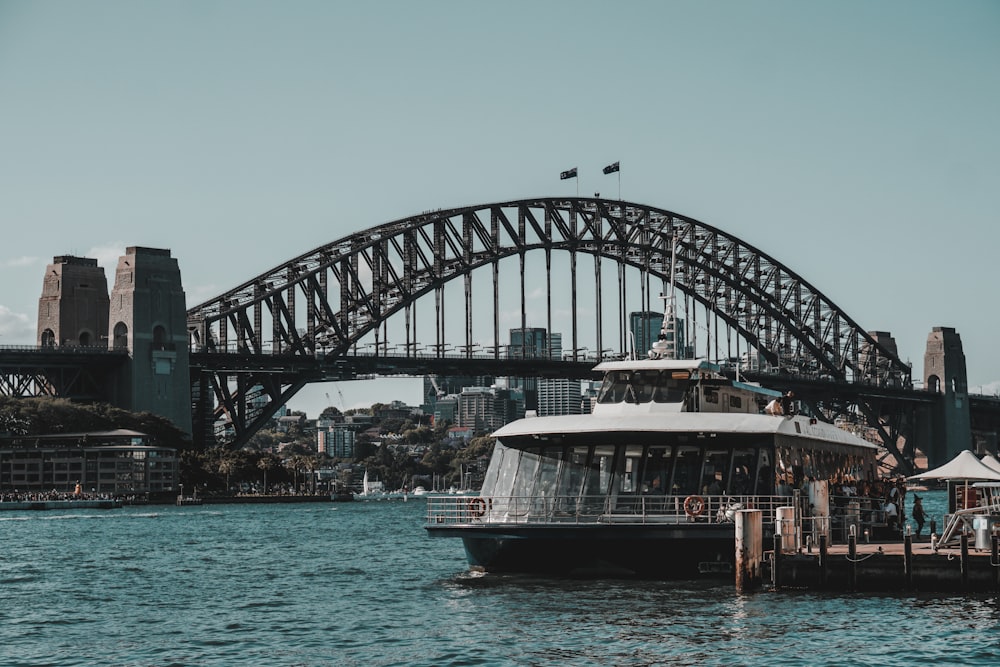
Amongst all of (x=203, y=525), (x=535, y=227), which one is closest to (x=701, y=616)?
(x=203, y=525)

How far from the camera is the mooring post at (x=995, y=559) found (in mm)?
32406

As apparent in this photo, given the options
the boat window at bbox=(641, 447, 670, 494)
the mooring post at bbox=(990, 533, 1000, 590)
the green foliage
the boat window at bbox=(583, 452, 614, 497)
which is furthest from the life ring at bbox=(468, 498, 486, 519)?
the green foliage

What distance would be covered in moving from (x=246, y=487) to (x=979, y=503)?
113m

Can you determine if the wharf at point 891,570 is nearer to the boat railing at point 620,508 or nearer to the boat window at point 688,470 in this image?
the boat railing at point 620,508

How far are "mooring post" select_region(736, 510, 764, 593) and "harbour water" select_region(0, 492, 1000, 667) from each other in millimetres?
362

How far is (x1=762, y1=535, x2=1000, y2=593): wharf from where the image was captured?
32.7 meters

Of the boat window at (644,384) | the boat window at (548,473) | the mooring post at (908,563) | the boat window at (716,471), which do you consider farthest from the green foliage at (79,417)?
the mooring post at (908,563)

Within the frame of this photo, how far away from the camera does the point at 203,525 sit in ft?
264

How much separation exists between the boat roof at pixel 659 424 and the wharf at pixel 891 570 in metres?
3.73

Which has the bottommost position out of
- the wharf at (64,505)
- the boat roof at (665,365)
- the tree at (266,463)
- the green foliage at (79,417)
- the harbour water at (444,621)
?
the harbour water at (444,621)

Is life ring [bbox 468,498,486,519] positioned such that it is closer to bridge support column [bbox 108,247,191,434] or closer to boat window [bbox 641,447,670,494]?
boat window [bbox 641,447,670,494]

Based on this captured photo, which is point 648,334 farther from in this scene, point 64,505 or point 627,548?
point 64,505

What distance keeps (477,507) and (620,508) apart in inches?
145

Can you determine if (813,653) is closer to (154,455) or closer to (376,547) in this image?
(376,547)
